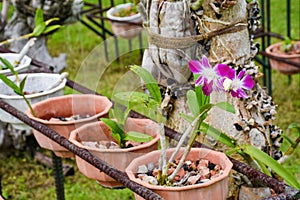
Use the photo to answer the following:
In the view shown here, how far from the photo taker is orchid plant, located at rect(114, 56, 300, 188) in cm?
105

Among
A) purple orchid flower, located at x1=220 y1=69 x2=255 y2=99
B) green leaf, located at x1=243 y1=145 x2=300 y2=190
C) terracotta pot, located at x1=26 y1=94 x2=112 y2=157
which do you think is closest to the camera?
purple orchid flower, located at x1=220 y1=69 x2=255 y2=99

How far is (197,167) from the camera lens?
3.94 ft

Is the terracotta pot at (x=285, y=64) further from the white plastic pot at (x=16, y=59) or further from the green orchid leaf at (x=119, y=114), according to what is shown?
the green orchid leaf at (x=119, y=114)

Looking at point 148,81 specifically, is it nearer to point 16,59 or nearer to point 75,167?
point 16,59

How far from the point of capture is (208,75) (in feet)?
3.48

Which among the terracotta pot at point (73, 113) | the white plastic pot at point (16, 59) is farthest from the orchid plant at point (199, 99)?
the white plastic pot at point (16, 59)

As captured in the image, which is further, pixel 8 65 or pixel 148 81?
pixel 8 65

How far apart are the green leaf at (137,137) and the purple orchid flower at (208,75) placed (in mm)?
272

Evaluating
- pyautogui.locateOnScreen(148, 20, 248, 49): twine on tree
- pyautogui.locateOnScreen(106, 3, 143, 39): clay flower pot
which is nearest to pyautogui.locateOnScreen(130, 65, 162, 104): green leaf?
pyautogui.locateOnScreen(148, 20, 248, 49): twine on tree

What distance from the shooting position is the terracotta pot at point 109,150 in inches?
49.9

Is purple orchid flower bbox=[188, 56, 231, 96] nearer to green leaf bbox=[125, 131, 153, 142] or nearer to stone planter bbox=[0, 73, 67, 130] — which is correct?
green leaf bbox=[125, 131, 153, 142]

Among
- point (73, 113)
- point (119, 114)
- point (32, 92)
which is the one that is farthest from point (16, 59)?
point (119, 114)

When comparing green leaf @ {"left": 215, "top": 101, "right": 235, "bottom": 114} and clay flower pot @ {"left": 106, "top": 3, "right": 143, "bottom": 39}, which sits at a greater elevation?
green leaf @ {"left": 215, "top": 101, "right": 235, "bottom": 114}

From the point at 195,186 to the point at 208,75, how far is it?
19 cm
